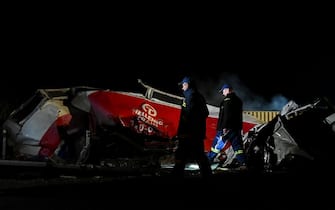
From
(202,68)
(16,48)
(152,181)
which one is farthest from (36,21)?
(152,181)

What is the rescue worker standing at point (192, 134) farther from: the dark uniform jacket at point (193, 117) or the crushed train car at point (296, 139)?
the crushed train car at point (296, 139)

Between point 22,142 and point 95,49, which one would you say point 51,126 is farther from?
point 95,49

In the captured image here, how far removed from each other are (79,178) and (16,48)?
13352mm

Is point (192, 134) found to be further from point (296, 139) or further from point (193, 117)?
point (296, 139)

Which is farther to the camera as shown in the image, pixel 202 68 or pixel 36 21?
pixel 202 68

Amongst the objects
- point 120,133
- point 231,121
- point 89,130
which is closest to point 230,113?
point 231,121

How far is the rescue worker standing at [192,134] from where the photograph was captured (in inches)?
393

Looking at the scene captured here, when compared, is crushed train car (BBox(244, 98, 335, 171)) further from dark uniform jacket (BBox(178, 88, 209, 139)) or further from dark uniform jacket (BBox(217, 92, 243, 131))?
dark uniform jacket (BBox(178, 88, 209, 139))

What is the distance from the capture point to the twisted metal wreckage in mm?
14562

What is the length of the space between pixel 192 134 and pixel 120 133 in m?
5.05

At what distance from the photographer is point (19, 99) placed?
20.4 meters

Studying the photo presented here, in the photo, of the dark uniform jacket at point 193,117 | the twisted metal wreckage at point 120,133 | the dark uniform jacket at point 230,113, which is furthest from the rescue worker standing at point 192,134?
the twisted metal wreckage at point 120,133

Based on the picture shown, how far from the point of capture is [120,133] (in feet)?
48.6

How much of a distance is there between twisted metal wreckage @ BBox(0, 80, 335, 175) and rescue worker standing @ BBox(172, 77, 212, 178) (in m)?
4.23
